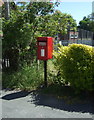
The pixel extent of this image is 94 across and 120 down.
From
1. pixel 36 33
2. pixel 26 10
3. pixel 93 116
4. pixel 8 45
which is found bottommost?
pixel 93 116

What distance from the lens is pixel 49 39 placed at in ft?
13.9

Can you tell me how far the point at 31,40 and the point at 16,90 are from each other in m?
1.84

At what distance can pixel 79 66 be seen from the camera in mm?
3611

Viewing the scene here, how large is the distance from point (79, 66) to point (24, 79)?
72.3 inches

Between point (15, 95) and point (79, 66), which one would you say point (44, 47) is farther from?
point (15, 95)

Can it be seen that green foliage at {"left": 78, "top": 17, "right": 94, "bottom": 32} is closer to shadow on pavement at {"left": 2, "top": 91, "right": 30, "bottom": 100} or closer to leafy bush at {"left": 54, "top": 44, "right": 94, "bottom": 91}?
leafy bush at {"left": 54, "top": 44, "right": 94, "bottom": 91}

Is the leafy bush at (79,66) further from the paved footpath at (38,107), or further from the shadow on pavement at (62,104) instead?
the paved footpath at (38,107)

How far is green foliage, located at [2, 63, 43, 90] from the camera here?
4496 millimetres

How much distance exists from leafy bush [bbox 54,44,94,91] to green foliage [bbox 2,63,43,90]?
1107mm

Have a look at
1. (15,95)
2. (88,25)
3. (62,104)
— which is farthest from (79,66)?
(88,25)

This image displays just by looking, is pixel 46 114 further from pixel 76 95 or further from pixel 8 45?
pixel 8 45

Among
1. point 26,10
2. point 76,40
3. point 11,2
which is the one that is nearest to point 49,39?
point 26,10

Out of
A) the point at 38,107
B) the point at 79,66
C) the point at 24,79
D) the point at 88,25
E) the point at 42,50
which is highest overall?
the point at 88,25

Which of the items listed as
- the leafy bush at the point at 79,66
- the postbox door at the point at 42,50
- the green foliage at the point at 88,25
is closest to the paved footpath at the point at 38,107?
the leafy bush at the point at 79,66
